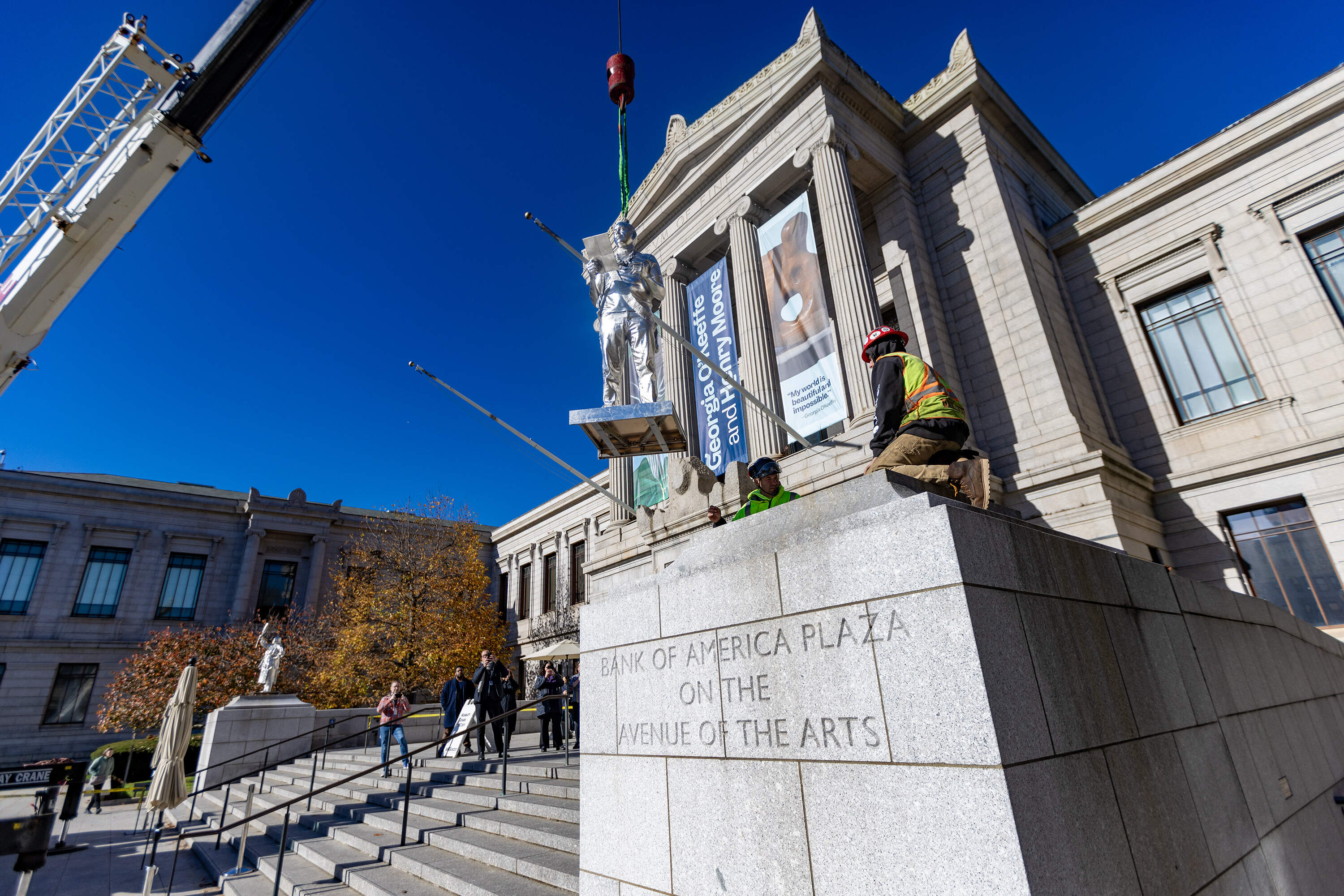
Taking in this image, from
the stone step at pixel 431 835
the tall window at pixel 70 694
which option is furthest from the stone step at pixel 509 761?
the tall window at pixel 70 694

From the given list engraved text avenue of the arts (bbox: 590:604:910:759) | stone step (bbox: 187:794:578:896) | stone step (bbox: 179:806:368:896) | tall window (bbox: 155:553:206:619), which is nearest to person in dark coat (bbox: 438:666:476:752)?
stone step (bbox: 179:806:368:896)

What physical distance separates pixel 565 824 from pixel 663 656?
384 cm

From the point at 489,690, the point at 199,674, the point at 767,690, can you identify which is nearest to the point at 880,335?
the point at 767,690

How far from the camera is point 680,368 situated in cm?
1992

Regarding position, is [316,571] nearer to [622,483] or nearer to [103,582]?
[103,582]

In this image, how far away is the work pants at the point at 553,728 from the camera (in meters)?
14.4

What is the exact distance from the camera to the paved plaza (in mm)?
8516

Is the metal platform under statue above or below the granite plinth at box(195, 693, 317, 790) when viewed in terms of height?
above

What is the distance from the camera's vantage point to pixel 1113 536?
1230cm

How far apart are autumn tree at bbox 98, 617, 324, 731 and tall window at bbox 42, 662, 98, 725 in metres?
1.09

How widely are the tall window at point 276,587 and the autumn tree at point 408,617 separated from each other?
3837mm

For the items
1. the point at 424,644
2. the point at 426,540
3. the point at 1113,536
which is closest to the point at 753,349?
the point at 1113,536

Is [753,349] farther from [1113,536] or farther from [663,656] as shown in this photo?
[663,656]

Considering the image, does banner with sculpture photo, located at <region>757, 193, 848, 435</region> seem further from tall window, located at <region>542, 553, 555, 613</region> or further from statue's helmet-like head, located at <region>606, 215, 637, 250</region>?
tall window, located at <region>542, 553, 555, 613</region>
